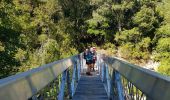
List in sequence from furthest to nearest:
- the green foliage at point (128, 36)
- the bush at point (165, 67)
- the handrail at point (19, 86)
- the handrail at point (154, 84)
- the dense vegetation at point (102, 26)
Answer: the green foliage at point (128, 36)
the dense vegetation at point (102, 26)
the bush at point (165, 67)
the handrail at point (154, 84)
the handrail at point (19, 86)

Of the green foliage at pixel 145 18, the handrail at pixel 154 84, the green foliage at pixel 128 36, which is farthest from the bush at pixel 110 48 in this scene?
the handrail at pixel 154 84

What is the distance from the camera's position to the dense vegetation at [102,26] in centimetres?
4634

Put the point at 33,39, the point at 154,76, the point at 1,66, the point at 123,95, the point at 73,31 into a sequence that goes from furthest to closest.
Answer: the point at 73,31, the point at 33,39, the point at 1,66, the point at 123,95, the point at 154,76

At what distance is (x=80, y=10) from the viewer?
5353 cm

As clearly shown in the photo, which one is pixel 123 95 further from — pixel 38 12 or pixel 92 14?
pixel 92 14

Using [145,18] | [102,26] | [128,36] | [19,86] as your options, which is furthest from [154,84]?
[102,26]

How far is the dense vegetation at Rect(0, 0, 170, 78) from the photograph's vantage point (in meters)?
46.3

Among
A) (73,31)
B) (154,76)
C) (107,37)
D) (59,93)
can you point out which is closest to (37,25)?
(73,31)

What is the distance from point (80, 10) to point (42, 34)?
8.35 m

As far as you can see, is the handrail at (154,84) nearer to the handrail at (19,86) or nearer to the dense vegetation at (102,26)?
the handrail at (19,86)

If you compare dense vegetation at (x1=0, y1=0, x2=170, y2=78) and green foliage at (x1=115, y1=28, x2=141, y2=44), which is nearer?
dense vegetation at (x1=0, y1=0, x2=170, y2=78)

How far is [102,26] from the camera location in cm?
5334

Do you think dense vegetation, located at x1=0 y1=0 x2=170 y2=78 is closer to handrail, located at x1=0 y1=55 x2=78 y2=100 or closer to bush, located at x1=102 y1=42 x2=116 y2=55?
bush, located at x1=102 y1=42 x2=116 y2=55

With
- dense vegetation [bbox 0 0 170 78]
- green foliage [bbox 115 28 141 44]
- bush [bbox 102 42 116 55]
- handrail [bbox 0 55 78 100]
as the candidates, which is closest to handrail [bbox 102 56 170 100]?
handrail [bbox 0 55 78 100]
